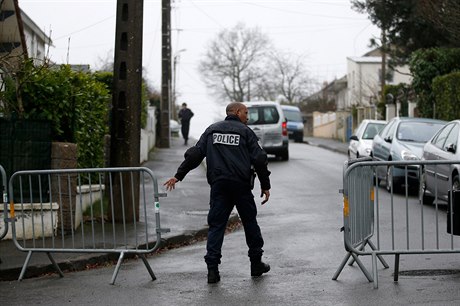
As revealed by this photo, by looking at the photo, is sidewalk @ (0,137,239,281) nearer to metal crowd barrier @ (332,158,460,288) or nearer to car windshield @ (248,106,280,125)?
metal crowd barrier @ (332,158,460,288)

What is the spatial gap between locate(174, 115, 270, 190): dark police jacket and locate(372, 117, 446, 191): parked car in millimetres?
8922

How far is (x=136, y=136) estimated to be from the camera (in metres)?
13.4

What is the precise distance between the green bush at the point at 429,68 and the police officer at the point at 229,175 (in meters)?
23.0

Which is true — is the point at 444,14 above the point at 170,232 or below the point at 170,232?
above

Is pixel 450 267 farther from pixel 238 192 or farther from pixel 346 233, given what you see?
pixel 238 192

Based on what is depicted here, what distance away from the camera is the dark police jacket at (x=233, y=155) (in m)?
9.35

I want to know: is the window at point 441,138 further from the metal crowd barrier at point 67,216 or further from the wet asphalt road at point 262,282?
the metal crowd barrier at point 67,216

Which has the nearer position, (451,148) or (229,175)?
(229,175)

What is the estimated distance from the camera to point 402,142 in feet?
63.3

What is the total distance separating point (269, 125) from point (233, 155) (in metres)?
19.8

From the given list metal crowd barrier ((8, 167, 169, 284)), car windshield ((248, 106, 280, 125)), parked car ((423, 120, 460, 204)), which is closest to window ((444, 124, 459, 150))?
parked car ((423, 120, 460, 204))

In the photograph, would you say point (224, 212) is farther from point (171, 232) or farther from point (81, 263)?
point (171, 232)

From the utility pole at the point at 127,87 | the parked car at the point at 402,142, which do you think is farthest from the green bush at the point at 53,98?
the parked car at the point at 402,142

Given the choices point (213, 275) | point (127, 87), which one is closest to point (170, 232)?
point (127, 87)
